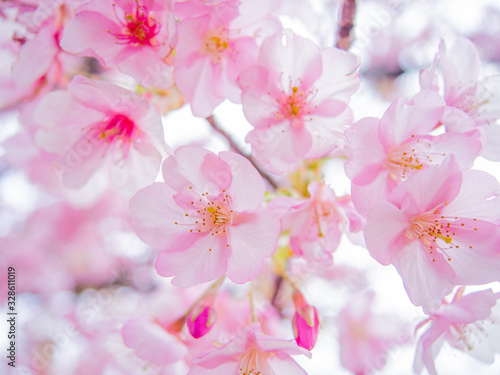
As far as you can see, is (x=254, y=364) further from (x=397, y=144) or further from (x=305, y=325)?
(x=397, y=144)

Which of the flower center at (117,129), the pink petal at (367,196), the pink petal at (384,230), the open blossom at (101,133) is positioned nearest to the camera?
the pink petal at (384,230)

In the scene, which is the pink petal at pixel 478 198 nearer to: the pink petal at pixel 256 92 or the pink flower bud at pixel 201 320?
the pink petal at pixel 256 92

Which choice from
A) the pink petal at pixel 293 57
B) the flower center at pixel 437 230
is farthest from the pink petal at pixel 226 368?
the pink petal at pixel 293 57

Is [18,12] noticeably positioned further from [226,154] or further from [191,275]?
[191,275]

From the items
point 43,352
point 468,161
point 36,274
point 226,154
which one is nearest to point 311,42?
point 226,154

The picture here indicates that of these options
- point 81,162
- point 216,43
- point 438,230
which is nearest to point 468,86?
point 438,230
